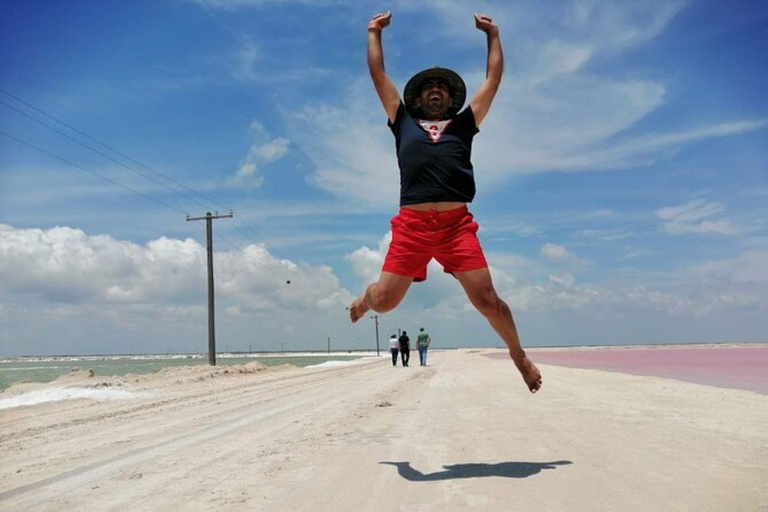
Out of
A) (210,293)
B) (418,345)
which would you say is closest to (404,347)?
(418,345)

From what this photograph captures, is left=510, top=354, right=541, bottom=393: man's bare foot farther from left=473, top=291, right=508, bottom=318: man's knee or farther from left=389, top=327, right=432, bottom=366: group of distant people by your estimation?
left=389, top=327, right=432, bottom=366: group of distant people

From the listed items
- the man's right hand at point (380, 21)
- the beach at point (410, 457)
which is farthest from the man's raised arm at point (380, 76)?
the beach at point (410, 457)

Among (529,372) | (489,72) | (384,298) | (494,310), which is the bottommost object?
(529,372)

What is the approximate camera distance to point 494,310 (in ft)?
16.0

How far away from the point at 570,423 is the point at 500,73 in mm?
3961

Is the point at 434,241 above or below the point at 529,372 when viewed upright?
above

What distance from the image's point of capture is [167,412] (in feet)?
34.0

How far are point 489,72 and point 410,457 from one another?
3282 mm

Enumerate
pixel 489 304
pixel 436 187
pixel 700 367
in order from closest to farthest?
pixel 436 187
pixel 489 304
pixel 700 367

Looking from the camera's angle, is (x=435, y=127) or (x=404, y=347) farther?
(x=404, y=347)

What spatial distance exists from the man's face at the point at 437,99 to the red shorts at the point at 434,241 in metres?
0.85

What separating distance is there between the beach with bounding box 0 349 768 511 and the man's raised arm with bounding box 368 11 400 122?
2861mm

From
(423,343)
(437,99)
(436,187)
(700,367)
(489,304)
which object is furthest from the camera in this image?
(423,343)

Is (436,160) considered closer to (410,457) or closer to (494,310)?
Result: (494,310)
